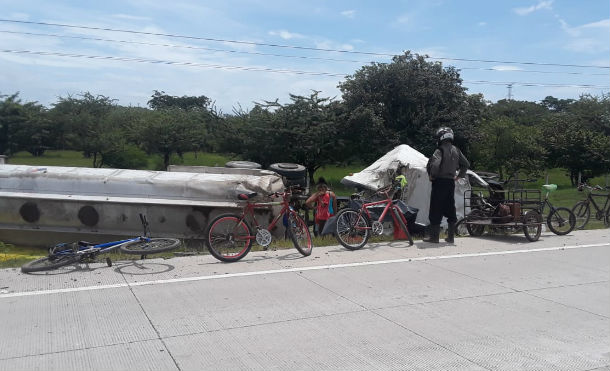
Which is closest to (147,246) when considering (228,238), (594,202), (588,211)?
(228,238)

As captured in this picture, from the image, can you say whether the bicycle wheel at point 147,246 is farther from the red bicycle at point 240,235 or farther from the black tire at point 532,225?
the black tire at point 532,225

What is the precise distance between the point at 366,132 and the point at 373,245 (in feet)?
76.6

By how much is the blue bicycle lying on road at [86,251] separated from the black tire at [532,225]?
6.43m

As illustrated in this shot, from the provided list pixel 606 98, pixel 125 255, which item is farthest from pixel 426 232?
pixel 606 98

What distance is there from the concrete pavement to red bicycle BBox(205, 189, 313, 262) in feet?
0.69

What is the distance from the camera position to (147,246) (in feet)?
25.6

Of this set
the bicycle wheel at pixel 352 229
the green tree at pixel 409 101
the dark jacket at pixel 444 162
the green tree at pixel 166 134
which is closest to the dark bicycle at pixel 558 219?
the dark jacket at pixel 444 162

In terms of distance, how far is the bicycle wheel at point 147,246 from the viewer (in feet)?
25.1

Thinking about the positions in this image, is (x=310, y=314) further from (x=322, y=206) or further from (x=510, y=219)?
(x=510, y=219)

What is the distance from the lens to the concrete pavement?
476 centimetres

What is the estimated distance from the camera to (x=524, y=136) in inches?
1400

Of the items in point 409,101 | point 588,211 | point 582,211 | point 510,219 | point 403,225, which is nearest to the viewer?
point 403,225

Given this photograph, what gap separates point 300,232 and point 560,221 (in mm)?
5951

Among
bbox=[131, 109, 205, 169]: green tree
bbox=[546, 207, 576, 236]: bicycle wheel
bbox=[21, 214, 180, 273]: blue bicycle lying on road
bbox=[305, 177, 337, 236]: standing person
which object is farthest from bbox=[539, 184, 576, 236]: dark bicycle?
bbox=[131, 109, 205, 169]: green tree
